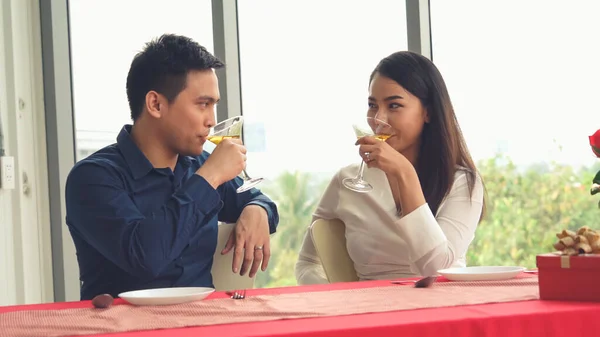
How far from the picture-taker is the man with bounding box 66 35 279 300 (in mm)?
1939

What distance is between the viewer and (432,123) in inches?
99.3

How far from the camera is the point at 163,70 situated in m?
2.30

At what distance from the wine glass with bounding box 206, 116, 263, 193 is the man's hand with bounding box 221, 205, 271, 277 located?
117 millimetres

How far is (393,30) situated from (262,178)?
181cm

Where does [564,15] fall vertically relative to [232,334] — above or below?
above

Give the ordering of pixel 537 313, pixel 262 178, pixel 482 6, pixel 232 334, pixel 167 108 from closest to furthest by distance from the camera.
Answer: pixel 232 334 → pixel 537 313 → pixel 262 178 → pixel 167 108 → pixel 482 6

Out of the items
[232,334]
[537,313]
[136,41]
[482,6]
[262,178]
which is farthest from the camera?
[482,6]

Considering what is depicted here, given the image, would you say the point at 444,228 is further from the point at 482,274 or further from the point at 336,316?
the point at 336,316

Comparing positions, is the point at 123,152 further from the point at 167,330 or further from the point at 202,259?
the point at 167,330

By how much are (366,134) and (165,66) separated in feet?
2.10

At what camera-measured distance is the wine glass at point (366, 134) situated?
2.16 meters

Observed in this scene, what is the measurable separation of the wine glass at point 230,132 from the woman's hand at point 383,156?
33 centimetres

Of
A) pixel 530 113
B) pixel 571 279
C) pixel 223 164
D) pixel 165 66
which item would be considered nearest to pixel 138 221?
pixel 223 164

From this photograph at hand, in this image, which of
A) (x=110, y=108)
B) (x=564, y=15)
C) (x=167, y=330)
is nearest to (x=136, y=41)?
(x=110, y=108)
